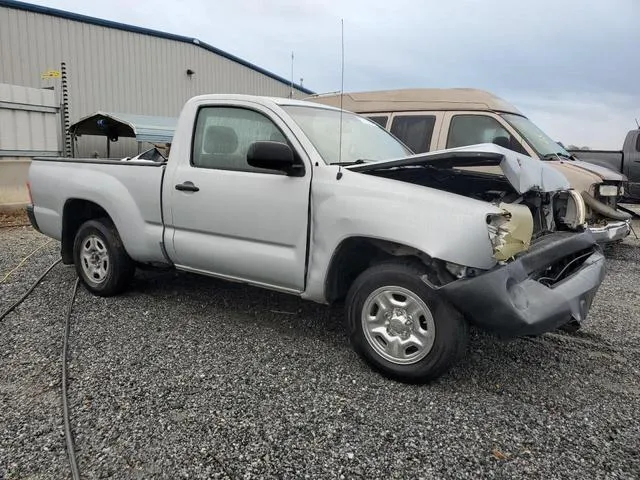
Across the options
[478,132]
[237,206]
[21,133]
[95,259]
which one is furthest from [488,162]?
[21,133]

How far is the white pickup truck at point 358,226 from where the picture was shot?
10.1 feet

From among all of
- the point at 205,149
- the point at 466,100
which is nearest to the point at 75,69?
the point at 466,100

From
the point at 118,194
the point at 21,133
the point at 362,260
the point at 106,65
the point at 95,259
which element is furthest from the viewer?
the point at 106,65

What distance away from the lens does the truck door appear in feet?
12.1

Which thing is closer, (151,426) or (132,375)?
(151,426)

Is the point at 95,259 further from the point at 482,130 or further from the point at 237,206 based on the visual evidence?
the point at 482,130

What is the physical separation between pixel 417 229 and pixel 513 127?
4.87 meters

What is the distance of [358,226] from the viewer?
3359mm

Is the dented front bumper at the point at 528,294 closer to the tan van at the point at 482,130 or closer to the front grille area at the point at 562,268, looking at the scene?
the front grille area at the point at 562,268

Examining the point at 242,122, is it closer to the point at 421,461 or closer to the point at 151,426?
the point at 151,426

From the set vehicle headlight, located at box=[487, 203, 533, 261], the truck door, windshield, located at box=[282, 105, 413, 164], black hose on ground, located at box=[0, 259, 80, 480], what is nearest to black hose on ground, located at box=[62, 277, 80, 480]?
black hose on ground, located at box=[0, 259, 80, 480]

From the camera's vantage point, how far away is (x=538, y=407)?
311 cm

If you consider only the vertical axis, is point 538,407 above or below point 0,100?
below

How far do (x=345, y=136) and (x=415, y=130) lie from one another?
3953 mm
